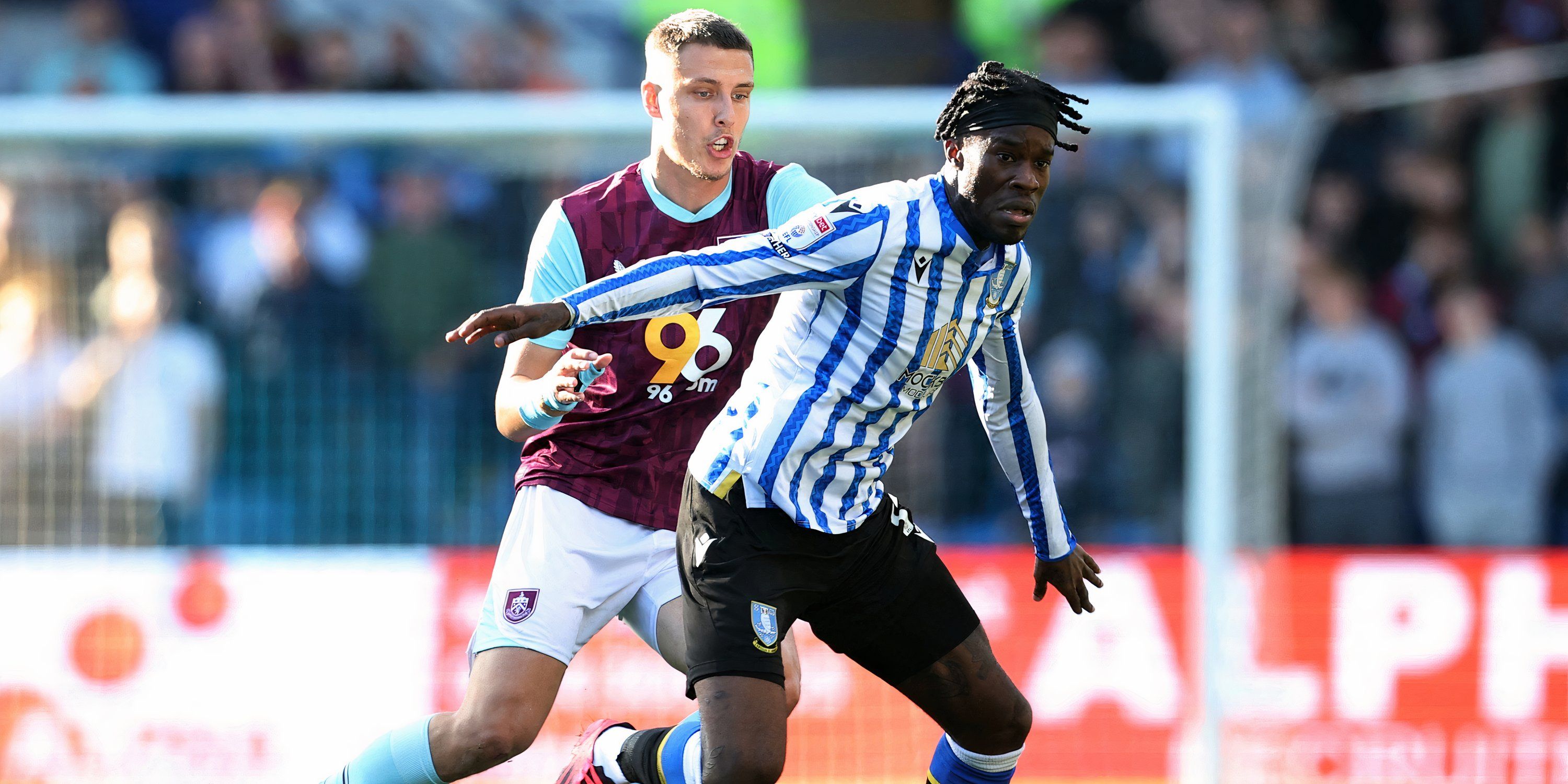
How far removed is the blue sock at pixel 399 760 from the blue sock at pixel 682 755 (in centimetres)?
57

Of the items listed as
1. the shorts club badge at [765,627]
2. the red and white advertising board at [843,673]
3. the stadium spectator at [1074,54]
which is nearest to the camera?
the shorts club badge at [765,627]

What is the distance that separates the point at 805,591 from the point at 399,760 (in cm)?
117

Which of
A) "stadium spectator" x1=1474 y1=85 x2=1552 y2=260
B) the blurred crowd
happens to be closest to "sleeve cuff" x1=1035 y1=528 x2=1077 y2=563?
the blurred crowd

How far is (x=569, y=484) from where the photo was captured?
4324 mm

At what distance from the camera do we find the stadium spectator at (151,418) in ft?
25.1

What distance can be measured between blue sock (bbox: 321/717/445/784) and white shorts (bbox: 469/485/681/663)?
0.24 m

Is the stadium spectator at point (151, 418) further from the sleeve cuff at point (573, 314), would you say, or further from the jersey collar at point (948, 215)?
the jersey collar at point (948, 215)

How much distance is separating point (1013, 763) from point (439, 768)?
55.9 inches

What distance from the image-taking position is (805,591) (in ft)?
12.7

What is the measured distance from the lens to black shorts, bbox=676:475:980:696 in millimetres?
3779

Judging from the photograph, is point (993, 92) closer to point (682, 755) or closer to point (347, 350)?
point (682, 755)

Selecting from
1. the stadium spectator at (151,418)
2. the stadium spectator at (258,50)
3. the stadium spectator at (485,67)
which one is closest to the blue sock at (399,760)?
the stadium spectator at (151,418)

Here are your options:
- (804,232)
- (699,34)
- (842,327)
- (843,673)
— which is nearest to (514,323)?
(804,232)

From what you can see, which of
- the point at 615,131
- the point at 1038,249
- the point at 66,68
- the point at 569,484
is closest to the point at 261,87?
the point at 66,68
